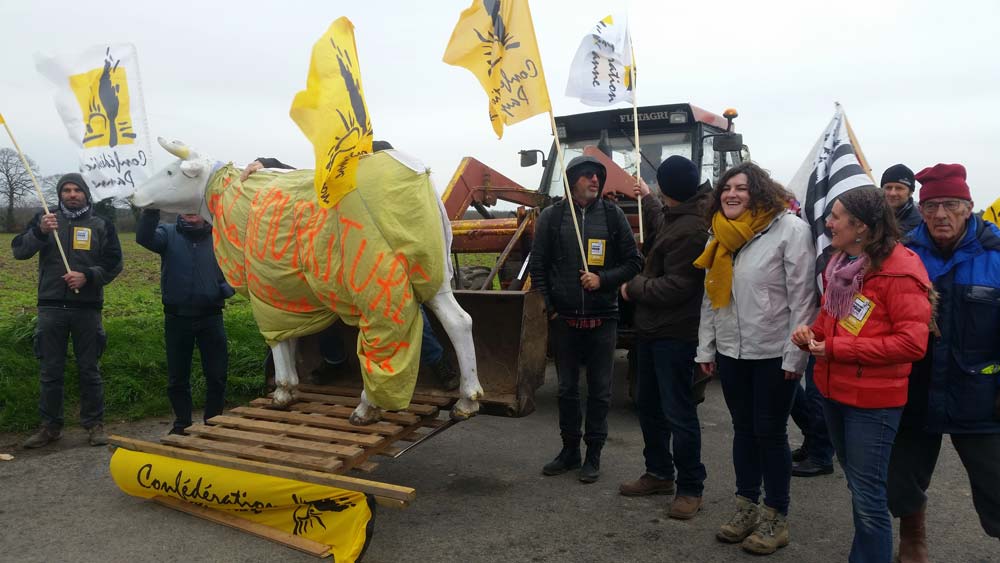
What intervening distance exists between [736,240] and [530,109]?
59.0 inches

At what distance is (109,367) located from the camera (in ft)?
19.7

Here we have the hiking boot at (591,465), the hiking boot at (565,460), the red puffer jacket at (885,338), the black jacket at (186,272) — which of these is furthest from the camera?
the black jacket at (186,272)

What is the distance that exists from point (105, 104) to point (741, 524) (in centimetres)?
455

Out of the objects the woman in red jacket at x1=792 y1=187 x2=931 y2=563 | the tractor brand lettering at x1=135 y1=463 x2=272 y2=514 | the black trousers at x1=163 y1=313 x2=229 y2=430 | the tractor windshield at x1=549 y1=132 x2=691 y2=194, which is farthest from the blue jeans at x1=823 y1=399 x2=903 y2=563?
the tractor windshield at x1=549 y1=132 x2=691 y2=194

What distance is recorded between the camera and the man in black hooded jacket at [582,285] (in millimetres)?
4086

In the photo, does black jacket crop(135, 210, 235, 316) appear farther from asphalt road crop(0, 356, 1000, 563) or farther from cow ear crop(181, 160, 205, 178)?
asphalt road crop(0, 356, 1000, 563)

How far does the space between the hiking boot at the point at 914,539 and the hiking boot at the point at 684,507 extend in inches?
38.5

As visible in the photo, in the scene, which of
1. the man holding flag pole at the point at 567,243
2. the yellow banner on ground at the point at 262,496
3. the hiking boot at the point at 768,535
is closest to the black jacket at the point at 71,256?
the yellow banner on ground at the point at 262,496

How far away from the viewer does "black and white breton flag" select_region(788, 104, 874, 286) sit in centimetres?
307

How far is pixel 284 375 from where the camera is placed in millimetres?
4188

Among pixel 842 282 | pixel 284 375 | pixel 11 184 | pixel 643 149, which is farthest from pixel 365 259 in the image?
pixel 11 184

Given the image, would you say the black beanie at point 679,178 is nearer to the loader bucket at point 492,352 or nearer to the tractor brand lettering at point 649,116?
the loader bucket at point 492,352

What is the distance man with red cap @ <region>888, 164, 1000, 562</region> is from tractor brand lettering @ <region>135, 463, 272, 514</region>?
3005mm

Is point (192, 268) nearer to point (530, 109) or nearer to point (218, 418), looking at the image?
point (218, 418)
